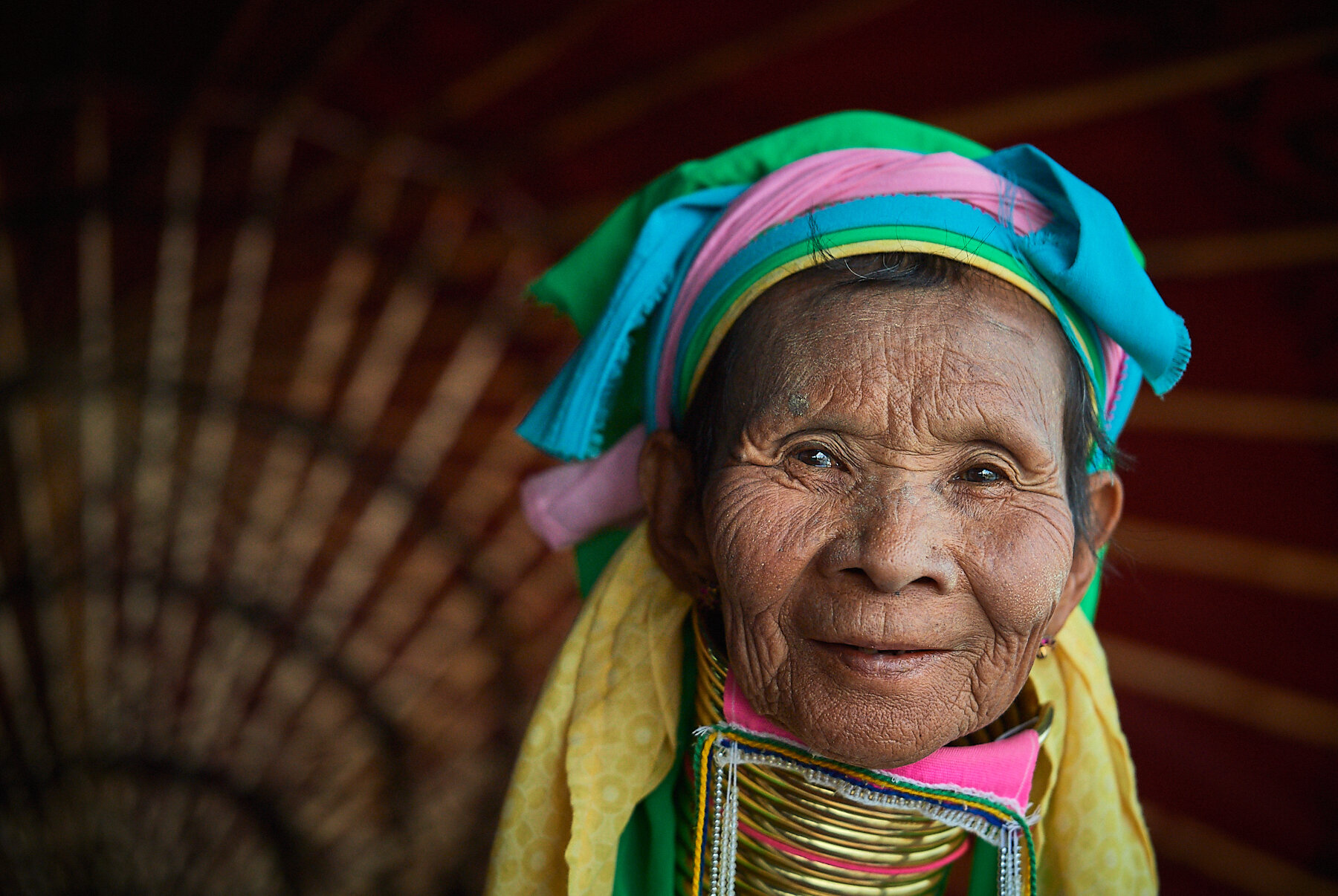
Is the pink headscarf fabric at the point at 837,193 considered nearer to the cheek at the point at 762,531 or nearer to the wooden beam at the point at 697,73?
the cheek at the point at 762,531

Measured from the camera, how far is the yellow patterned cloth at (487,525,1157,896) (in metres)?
1.21

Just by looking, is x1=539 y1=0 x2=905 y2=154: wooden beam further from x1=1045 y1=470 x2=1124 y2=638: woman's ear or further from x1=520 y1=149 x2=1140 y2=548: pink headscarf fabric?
x1=1045 y1=470 x2=1124 y2=638: woman's ear

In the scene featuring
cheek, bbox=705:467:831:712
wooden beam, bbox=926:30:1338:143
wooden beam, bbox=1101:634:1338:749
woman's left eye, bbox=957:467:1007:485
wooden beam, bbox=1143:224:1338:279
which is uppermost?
wooden beam, bbox=926:30:1338:143

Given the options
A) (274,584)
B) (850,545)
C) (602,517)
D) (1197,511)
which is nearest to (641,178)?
(602,517)

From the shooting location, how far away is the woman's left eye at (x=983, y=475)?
3.24 ft

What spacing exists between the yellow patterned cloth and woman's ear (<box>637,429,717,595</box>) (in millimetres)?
96

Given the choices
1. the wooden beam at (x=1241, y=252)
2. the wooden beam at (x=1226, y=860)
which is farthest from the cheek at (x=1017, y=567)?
the wooden beam at (x=1226, y=860)

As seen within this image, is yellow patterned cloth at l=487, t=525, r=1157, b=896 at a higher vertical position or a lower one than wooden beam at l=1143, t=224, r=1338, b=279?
lower

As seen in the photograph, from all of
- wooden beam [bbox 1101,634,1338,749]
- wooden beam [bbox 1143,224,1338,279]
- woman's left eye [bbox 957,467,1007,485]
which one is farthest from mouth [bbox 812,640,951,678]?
wooden beam [bbox 1101,634,1338,749]

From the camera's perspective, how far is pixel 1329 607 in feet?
5.98

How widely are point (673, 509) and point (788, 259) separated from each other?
1.19 ft

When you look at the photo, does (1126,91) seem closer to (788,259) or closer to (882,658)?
(788,259)

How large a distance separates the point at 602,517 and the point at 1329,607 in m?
1.52

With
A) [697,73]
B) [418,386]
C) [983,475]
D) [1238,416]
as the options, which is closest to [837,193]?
[983,475]
